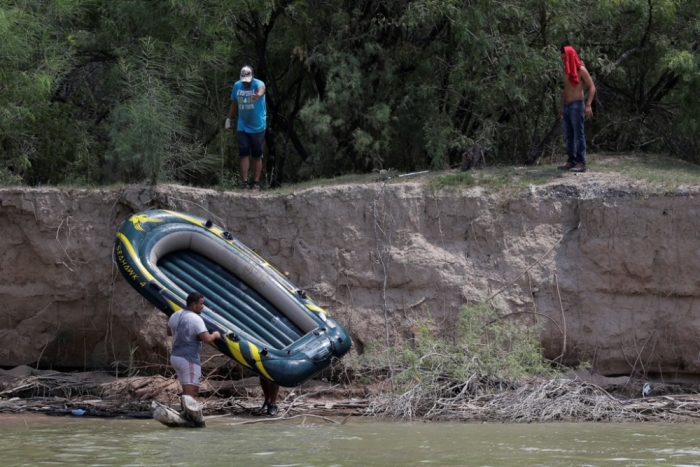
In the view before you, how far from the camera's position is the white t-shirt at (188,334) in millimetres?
10023

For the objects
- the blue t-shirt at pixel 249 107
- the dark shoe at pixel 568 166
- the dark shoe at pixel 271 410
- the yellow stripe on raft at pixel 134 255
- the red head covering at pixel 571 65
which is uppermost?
the red head covering at pixel 571 65

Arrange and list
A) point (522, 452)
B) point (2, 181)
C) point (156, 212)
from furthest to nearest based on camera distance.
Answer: point (2, 181) < point (156, 212) < point (522, 452)

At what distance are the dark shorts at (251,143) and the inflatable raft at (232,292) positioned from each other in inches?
66.9

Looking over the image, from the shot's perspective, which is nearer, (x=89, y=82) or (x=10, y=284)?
(x=10, y=284)

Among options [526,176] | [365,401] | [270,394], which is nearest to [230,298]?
[270,394]

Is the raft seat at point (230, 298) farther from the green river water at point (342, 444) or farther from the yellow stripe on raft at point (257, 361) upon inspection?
the green river water at point (342, 444)

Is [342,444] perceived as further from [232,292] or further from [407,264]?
[407,264]

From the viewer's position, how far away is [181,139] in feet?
47.6

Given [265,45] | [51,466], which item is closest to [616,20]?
[265,45]

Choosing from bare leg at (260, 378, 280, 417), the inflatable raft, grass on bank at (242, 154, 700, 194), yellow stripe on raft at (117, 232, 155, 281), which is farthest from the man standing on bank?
bare leg at (260, 378, 280, 417)

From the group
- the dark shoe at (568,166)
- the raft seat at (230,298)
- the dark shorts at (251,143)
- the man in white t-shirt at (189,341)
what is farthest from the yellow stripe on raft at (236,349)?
the dark shoe at (568,166)

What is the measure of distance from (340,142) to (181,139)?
86.3 inches

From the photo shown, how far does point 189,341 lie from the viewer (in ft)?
33.0

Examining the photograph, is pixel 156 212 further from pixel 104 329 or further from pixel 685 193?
pixel 685 193
